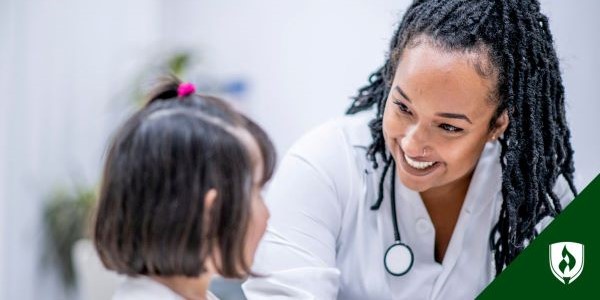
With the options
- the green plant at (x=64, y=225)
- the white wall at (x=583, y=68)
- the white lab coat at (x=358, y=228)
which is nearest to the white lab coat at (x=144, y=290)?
the white lab coat at (x=358, y=228)

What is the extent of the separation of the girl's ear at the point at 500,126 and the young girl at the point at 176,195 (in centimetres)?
55

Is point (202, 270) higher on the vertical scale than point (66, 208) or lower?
higher

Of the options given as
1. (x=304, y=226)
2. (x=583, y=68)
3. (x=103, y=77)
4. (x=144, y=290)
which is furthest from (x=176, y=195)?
(x=103, y=77)

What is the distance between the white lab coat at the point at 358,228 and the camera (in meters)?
1.49

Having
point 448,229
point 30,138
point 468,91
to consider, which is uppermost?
point 468,91

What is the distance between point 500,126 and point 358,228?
334 millimetres

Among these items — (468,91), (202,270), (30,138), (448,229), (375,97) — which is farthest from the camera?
(30,138)

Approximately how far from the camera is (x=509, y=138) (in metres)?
1.48

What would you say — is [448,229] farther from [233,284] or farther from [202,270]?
[202,270]

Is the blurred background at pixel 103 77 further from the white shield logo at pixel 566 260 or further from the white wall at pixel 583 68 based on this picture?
the white shield logo at pixel 566 260

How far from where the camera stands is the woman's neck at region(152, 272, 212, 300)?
3.65 ft

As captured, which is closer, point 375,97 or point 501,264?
point 501,264

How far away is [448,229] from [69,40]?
236cm

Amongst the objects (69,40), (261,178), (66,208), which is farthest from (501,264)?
(69,40)
